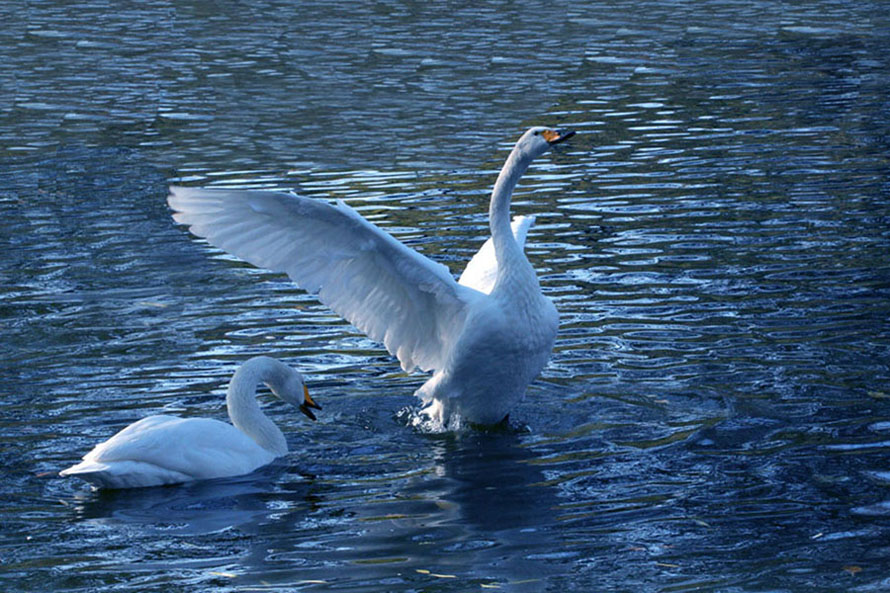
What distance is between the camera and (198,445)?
332 inches

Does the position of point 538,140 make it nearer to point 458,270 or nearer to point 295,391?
point 295,391

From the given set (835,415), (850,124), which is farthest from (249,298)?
(850,124)

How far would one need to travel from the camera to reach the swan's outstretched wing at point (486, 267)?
10.3 meters

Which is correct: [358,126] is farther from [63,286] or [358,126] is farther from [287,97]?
[63,286]

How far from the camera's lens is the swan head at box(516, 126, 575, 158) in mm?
9180

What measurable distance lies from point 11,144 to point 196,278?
270 inches

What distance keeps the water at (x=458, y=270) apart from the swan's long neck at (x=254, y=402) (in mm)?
164

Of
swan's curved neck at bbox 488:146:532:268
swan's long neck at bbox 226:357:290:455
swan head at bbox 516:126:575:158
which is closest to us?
swan's long neck at bbox 226:357:290:455

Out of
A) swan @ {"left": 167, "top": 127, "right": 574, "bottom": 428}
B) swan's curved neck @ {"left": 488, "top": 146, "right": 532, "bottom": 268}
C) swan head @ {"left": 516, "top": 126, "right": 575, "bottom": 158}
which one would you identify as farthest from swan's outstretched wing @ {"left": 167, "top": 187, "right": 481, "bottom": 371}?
swan head @ {"left": 516, "top": 126, "right": 575, "bottom": 158}

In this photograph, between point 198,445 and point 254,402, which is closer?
point 198,445

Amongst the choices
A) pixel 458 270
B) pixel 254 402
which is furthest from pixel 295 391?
pixel 458 270

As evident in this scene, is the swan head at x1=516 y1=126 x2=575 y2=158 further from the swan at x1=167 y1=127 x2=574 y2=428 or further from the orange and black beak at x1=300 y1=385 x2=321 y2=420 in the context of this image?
the orange and black beak at x1=300 y1=385 x2=321 y2=420

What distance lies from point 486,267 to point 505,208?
104 centimetres

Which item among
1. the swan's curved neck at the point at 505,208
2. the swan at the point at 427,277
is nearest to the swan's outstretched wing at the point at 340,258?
the swan at the point at 427,277
